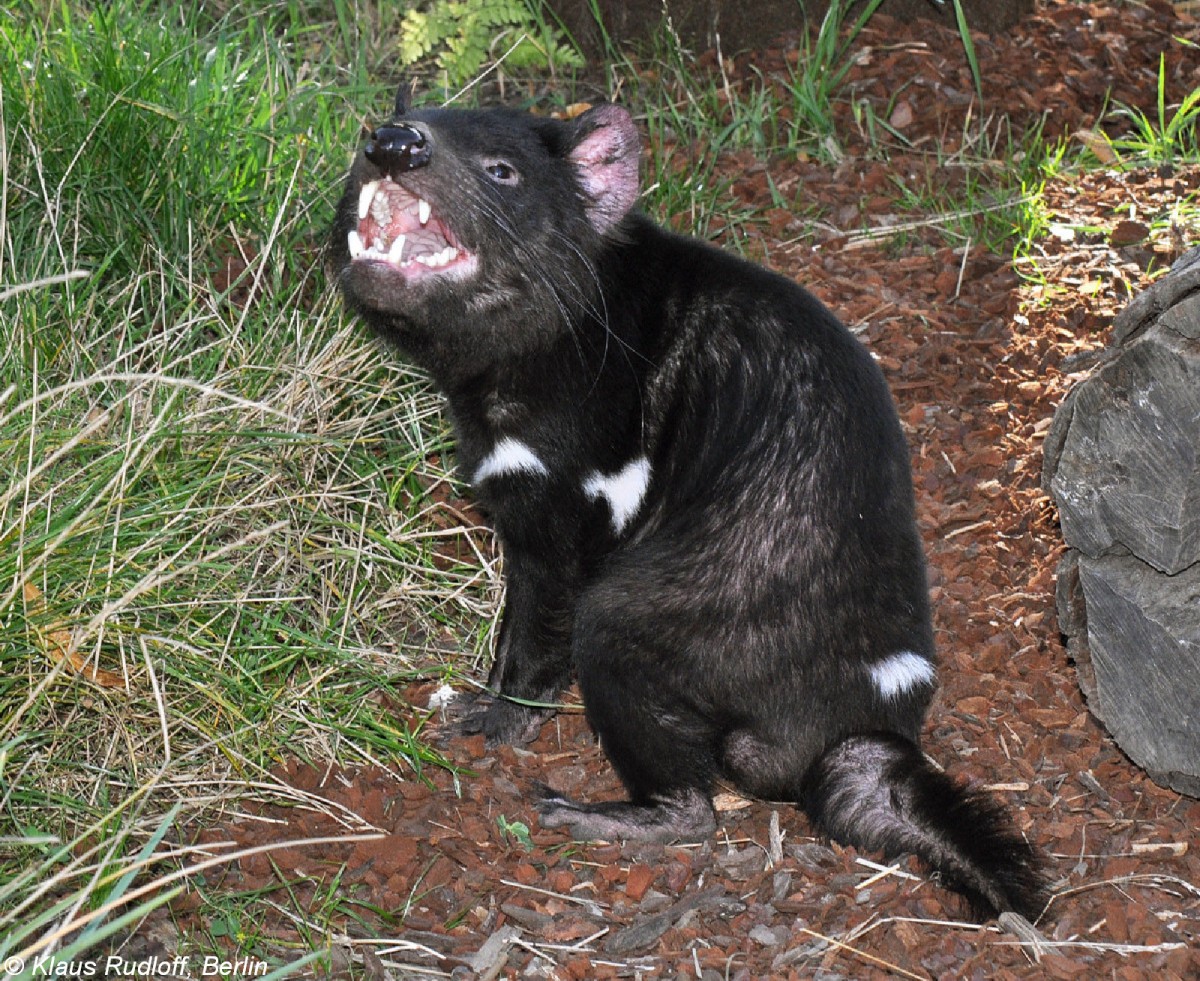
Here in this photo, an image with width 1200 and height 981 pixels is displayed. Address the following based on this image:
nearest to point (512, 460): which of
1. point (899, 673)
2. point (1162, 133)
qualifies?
point (899, 673)

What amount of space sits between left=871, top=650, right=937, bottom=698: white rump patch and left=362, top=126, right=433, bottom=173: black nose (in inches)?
52.7

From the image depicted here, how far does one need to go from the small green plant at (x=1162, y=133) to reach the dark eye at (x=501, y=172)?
7.92ft

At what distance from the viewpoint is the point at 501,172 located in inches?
120

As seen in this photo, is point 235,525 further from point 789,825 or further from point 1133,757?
point 1133,757

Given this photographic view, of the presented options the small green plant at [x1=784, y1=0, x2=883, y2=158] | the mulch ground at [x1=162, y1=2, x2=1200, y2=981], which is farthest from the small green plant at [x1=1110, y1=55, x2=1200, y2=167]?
the small green plant at [x1=784, y1=0, x2=883, y2=158]

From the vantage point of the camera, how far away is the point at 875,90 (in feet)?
16.7

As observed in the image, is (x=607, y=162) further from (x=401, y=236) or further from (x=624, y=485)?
(x=624, y=485)

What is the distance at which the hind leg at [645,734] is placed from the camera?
115 inches

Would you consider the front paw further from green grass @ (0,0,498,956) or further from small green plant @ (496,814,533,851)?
small green plant @ (496,814,533,851)

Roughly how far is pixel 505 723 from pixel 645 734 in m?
0.53

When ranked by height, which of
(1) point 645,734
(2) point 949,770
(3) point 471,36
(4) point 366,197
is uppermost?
(4) point 366,197

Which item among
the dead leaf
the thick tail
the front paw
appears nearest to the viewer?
the thick tail

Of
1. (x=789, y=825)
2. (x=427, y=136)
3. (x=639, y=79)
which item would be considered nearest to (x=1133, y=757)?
(x=789, y=825)

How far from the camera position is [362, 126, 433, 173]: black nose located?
113 inches
